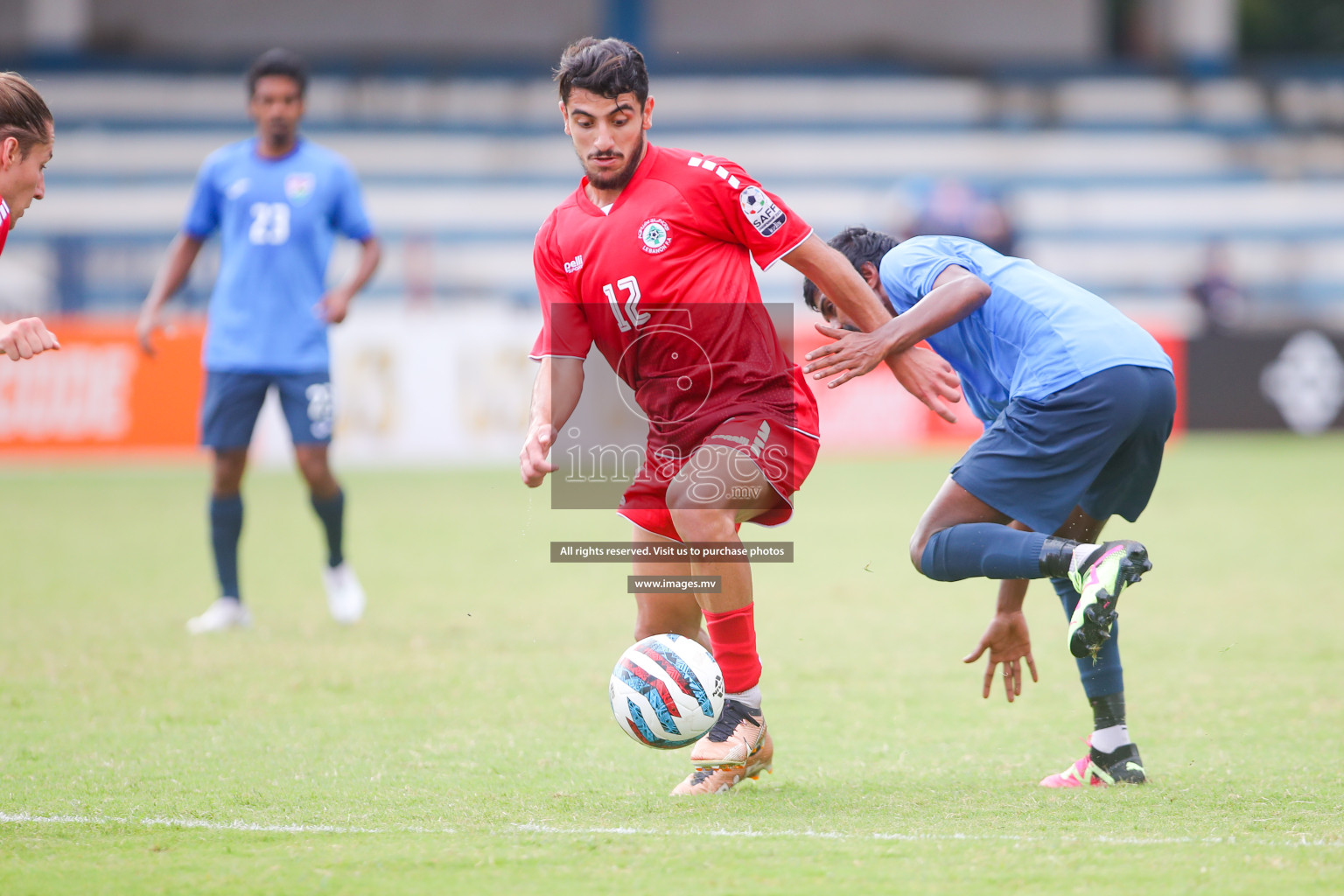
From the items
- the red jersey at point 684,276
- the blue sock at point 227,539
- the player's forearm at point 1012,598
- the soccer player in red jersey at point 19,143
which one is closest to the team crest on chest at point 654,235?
the red jersey at point 684,276

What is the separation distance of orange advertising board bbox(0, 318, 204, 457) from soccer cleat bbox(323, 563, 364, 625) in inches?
329

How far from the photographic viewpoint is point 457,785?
4258 mm

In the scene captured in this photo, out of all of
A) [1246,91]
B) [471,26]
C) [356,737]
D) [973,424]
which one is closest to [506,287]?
[471,26]

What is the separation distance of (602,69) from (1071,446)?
5.52 feet

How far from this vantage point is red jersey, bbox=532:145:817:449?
426cm

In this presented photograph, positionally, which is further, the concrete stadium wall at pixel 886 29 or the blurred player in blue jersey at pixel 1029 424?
the concrete stadium wall at pixel 886 29

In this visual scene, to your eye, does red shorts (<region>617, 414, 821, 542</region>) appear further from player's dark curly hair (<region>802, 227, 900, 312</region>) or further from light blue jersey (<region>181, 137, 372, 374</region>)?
light blue jersey (<region>181, 137, 372, 374</region>)

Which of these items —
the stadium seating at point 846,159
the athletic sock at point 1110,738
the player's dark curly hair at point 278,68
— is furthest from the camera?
the stadium seating at point 846,159

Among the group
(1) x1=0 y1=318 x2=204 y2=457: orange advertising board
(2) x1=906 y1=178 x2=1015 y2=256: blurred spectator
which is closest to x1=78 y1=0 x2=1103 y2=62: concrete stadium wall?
(2) x1=906 y1=178 x2=1015 y2=256: blurred spectator

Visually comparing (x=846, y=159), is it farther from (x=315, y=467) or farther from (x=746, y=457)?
(x=746, y=457)

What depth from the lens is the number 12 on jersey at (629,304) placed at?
14.0 ft

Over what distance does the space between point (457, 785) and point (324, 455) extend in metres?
3.23

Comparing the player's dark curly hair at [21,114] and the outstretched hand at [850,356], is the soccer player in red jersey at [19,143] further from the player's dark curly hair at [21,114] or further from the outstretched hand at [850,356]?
the outstretched hand at [850,356]

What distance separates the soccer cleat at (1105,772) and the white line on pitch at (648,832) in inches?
27.3
